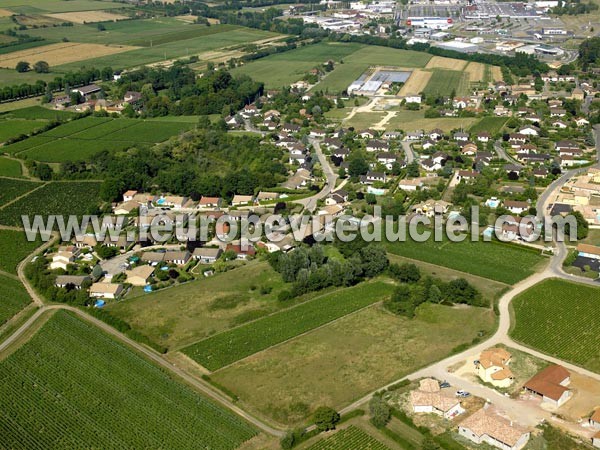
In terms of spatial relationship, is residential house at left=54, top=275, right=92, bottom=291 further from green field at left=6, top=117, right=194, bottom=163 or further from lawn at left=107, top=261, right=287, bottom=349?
green field at left=6, top=117, right=194, bottom=163

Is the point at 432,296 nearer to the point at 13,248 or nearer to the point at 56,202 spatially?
the point at 13,248

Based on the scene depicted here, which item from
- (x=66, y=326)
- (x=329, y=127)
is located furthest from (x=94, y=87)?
(x=66, y=326)

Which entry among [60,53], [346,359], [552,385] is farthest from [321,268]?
[60,53]

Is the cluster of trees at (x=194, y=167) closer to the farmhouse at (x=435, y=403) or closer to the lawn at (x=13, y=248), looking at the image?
the lawn at (x=13, y=248)

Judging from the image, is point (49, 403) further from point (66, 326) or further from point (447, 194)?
point (447, 194)

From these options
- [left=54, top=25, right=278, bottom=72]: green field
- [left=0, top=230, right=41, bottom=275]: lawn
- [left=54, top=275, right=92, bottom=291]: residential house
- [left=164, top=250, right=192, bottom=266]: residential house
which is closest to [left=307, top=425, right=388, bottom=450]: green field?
[left=164, top=250, right=192, bottom=266]: residential house
